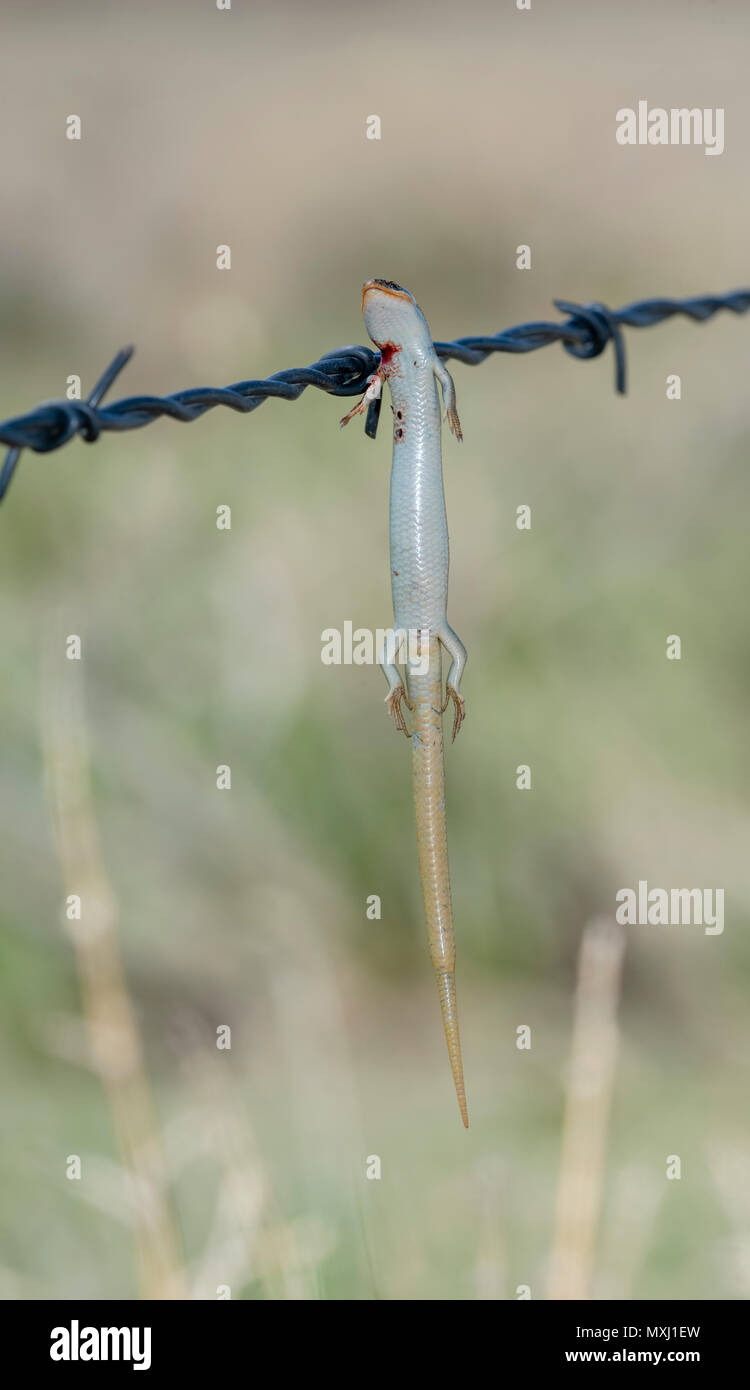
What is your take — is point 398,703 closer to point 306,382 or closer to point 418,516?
point 418,516

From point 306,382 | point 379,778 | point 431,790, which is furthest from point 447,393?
point 379,778

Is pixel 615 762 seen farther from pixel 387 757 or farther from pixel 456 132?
pixel 456 132

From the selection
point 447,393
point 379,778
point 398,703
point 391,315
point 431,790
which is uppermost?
point 391,315

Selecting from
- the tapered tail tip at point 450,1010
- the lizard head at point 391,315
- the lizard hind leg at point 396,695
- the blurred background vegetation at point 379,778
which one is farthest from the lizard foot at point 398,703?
the blurred background vegetation at point 379,778

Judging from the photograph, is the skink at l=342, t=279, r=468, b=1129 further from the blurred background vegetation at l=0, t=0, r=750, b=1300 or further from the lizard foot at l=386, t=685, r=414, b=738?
the blurred background vegetation at l=0, t=0, r=750, b=1300

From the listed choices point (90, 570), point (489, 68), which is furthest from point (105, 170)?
point (90, 570)

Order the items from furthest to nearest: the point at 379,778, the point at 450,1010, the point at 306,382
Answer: the point at 379,778, the point at 306,382, the point at 450,1010

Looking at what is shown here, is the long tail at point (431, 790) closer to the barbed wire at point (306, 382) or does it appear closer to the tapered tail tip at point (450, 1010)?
the tapered tail tip at point (450, 1010)
